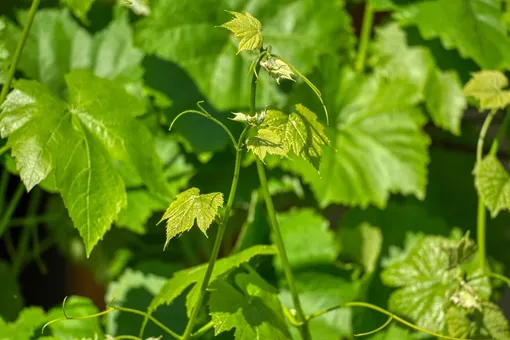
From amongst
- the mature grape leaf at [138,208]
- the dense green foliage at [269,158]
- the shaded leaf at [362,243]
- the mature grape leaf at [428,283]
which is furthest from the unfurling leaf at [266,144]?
the shaded leaf at [362,243]

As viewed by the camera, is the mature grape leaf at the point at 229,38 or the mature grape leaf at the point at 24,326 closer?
the mature grape leaf at the point at 24,326

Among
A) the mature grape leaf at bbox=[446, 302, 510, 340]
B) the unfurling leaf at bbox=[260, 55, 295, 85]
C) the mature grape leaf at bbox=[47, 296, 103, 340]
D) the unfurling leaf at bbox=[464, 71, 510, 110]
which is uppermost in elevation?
the unfurling leaf at bbox=[260, 55, 295, 85]

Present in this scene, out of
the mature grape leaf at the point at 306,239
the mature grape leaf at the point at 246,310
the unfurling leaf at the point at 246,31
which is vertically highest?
the unfurling leaf at the point at 246,31

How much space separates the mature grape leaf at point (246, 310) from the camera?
2.33 ft

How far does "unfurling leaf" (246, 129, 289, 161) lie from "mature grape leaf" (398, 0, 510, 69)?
535mm

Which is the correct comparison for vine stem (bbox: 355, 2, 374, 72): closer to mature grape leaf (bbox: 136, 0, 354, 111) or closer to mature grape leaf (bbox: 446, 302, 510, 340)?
mature grape leaf (bbox: 136, 0, 354, 111)

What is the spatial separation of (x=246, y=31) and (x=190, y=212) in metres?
0.17

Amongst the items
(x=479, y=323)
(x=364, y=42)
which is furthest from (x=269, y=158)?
(x=479, y=323)

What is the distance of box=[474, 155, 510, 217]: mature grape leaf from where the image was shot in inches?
35.7

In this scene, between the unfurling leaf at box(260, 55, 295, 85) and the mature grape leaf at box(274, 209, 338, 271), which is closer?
the unfurling leaf at box(260, 55, 295, 85)

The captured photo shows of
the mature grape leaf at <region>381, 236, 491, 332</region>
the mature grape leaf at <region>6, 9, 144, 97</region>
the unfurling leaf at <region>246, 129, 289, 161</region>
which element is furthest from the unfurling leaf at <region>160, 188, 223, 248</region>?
the mature grape leaf at <region>6, 9, 144, 97</region>

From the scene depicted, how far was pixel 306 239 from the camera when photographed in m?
1.11

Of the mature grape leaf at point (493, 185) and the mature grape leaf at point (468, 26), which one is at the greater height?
the mature grape leaf at point (468, 26)

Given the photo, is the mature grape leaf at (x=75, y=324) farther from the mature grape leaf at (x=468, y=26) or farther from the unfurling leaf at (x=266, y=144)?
the mature grape leaf at (x=468, y=26)
